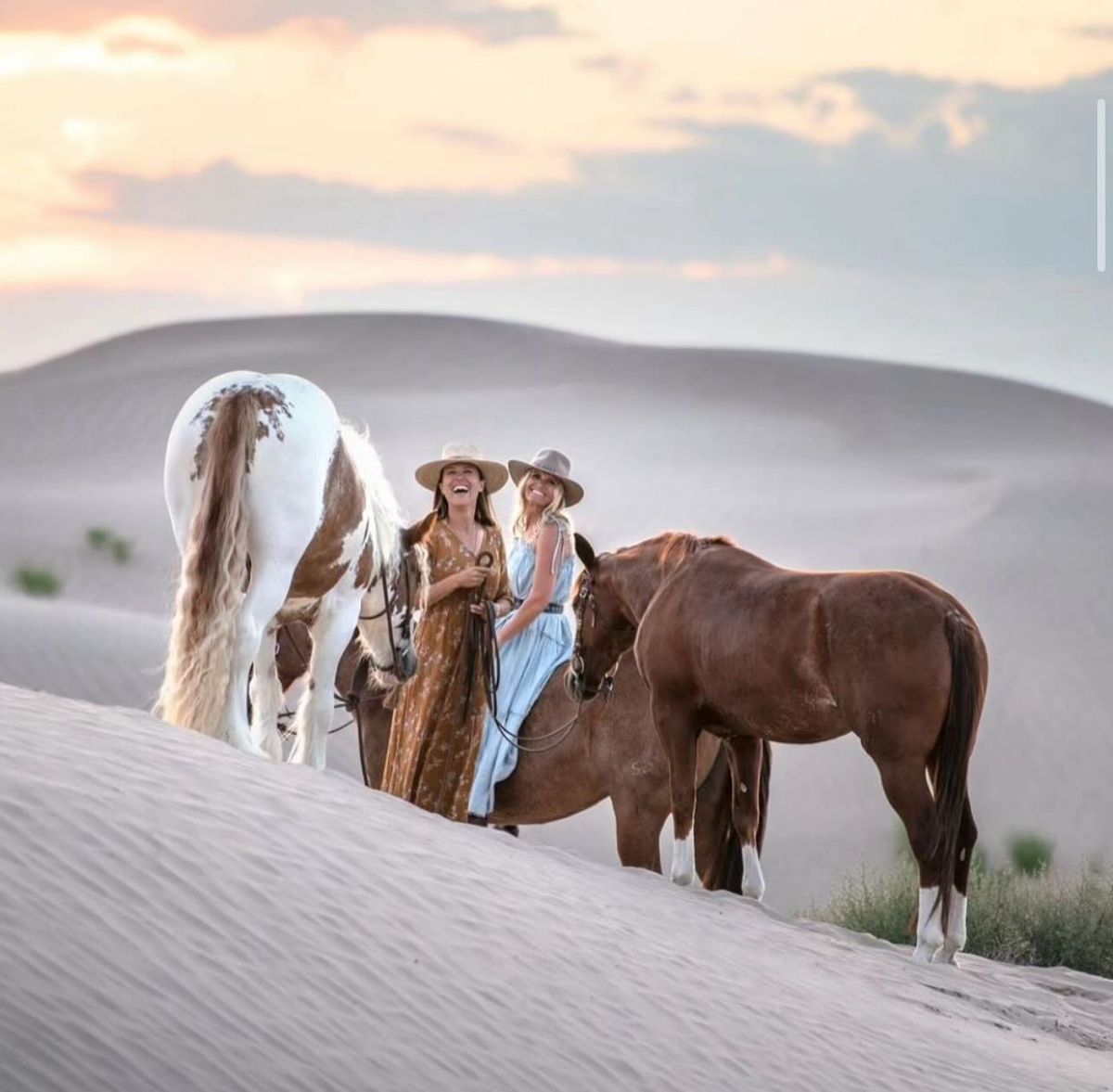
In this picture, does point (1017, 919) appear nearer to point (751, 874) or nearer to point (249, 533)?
point (751, 874)

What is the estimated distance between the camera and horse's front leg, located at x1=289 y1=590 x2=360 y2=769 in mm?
10062

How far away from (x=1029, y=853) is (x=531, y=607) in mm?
10864

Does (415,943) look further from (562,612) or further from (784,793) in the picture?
(784,793)

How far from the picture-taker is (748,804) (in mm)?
10680

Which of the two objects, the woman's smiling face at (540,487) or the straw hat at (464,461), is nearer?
the straw hat at (464,461)

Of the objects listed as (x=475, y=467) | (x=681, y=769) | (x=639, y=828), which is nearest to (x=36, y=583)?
(x=475, y=467)

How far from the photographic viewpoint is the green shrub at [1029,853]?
65.4 ft

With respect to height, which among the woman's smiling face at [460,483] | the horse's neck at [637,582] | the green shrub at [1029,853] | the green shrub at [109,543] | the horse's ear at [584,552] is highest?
the green shrub at [109,543]

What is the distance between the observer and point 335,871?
714 centimetres

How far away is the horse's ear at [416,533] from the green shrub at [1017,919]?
165 inches

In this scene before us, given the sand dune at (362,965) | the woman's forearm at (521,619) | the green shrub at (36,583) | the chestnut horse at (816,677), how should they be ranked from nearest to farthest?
the sand dune at (362,965) < the chestnut horse at (816,677) < the woman's forearm at (521,619) < the green shrub at (36,583)

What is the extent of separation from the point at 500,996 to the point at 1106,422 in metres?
51.3

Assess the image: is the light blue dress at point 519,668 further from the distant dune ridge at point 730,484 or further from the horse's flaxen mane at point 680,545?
the distant dune ridge at point 730,484

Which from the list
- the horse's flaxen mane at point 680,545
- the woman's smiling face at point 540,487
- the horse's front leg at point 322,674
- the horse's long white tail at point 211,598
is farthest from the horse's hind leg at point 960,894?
the horse's long white tail at point 211,598
